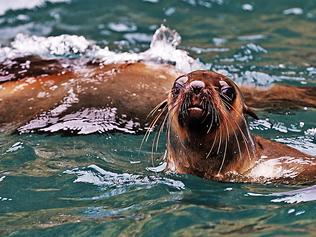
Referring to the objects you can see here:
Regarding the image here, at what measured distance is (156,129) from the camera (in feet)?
19.9

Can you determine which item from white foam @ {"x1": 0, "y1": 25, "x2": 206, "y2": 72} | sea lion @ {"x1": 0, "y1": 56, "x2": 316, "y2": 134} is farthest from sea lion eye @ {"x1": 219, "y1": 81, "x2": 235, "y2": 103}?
white foam @ {"x1": 0, "y1": 25, "x2": 206, "y2": 72}

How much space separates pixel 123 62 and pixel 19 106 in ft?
3.55

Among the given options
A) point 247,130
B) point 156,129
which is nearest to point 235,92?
point 247,130

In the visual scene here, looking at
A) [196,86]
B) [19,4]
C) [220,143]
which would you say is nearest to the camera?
[196,86]

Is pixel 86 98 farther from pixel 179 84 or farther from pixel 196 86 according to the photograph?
pixel 196 86

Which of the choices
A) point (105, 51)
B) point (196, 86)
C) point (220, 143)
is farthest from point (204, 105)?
point (105, 51)

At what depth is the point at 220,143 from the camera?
4910 millimetres

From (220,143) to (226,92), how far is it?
0.32 m

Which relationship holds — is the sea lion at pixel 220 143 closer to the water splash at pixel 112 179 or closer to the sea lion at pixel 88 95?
the water splash at pixel 112 179

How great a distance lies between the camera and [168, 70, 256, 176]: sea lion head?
464 cm

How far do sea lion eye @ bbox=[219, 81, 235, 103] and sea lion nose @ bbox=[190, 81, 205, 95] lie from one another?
0.20m

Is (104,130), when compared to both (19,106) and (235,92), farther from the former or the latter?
(235,92)

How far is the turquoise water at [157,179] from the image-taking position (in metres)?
4.12

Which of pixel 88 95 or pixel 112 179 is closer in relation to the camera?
pixel 112 179
